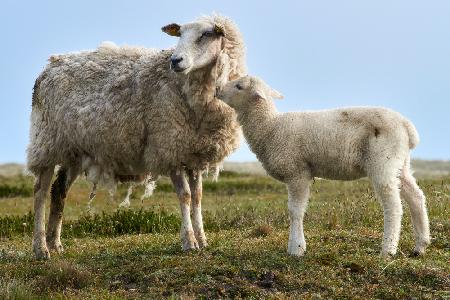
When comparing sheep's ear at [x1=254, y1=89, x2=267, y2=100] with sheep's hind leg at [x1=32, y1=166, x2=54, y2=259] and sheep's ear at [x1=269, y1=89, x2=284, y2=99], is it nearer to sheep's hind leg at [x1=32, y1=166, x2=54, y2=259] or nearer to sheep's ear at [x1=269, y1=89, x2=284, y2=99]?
sheep's ear at [x1=269, y1=89, x2=284, y2=99]

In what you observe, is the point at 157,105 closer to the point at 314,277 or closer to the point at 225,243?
the point at 225,243

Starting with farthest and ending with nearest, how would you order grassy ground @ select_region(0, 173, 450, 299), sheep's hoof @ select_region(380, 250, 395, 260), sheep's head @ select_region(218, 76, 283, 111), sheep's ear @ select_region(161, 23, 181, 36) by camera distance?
sheep's ear @ select_region(161, 23, 181, 36)
sheep's head @ select_region(218, 76, 283, 111)
sheep's hoof @ select_region(380, 250, 395, 260)
grassy ground @ select_region(0, 173, 450, 299)

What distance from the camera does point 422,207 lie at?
10.1m

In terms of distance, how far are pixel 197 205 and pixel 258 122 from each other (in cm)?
196

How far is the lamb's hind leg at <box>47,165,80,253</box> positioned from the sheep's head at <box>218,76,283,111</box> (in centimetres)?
403

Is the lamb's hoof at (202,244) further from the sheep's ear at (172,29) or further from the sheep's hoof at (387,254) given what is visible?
the sheep's ear at (172,29)

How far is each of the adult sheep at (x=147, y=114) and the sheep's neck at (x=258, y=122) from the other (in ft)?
2.40

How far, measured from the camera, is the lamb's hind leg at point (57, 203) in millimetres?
13164

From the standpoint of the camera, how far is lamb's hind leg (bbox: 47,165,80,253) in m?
13.2

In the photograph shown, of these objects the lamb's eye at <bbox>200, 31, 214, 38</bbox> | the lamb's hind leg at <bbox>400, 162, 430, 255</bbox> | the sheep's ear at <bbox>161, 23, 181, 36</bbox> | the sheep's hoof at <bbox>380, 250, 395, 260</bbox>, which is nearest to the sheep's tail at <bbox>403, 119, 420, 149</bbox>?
the lamb's hind leg at <bbox>400, 162, 430, 255</bbox>

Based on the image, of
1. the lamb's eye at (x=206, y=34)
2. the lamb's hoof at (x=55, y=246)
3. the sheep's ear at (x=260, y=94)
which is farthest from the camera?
the lamb's hoof at (x=55, y=246)

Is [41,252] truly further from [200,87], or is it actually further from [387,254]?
[387,254]

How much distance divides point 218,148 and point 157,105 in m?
1.18

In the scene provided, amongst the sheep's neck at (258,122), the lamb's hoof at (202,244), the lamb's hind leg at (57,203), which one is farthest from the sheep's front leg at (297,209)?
the lamb's hind leg at (57,203)
